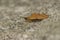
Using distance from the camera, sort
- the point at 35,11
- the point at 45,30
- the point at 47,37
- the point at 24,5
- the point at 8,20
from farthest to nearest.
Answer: the point at 24,5 → the point at 35,11 → the point at 8,20 → the point at 45,30 → the point at 47,37

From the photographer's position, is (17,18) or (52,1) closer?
(17,18)

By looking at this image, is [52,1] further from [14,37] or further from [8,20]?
[14,37]

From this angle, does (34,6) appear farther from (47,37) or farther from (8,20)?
(47,37)

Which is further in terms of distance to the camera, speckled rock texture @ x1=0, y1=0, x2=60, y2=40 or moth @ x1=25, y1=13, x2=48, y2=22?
moth @ x1=25, y1=13, x2=48, y2=22

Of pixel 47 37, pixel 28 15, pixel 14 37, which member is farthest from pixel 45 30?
pixel 28 15

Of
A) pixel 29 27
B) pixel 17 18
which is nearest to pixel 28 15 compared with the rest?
pixel 17 18

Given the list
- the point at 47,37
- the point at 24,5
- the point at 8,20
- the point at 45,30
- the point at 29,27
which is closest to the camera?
→ the point at 47,37

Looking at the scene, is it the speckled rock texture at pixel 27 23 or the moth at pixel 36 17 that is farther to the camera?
the moth at pixel 36 17
